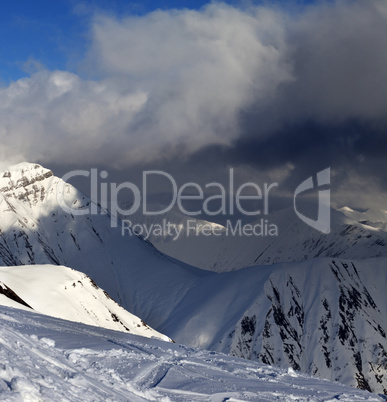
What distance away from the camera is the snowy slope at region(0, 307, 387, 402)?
1502 cm

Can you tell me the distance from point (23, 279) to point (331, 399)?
106 meters

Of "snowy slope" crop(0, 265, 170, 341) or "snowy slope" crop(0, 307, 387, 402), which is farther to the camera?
"snowy slope" crop(0, 265, 170, 341)

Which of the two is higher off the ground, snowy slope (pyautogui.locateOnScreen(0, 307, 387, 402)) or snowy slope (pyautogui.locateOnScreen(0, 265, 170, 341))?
snowy slope (pyautogui.locateOnScreen(0, 307, 387, 402))

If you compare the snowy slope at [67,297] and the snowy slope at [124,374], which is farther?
the snowy slope at [67,297]

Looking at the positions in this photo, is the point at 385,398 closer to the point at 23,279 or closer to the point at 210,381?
the point at 210,381

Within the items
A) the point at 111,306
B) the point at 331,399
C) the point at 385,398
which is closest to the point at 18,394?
the point at 331,399

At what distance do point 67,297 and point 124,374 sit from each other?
347ft

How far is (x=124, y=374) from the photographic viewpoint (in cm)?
1912

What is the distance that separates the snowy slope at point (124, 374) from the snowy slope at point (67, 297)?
80.5 meters

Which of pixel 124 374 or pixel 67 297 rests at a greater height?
pixel 124 374

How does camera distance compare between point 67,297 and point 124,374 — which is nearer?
point 124,374

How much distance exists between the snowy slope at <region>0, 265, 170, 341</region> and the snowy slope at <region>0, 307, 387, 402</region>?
80.5 meters

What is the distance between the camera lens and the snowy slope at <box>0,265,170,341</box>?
109 metres

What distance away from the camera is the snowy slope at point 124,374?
1502cm
